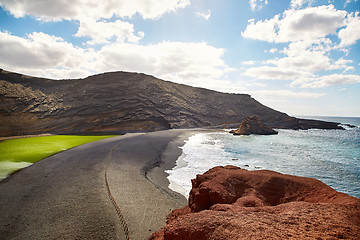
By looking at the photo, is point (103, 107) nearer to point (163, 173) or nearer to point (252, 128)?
point (163, 173)

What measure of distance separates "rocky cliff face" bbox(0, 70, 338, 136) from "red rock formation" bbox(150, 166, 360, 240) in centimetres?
3864

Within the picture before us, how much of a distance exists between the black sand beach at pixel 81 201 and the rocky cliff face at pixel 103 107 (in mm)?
29403

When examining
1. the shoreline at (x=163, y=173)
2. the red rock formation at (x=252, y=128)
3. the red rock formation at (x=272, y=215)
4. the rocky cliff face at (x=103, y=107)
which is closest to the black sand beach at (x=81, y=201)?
the shoreline at (x=163, y=173)

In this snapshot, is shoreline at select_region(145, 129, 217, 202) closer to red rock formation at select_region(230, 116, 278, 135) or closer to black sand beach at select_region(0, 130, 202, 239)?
black sand beach at select_region(0, 130, 202, 239)

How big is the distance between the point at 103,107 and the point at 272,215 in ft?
145

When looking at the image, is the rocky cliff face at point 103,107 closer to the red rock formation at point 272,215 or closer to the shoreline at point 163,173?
the shoreline at point 163,173

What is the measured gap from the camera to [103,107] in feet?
138

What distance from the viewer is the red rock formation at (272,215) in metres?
2.35

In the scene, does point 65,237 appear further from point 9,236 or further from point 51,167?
point 51,167

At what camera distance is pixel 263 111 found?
69312 mm

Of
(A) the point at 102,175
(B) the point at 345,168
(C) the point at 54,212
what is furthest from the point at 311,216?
(B) the point at 345,168

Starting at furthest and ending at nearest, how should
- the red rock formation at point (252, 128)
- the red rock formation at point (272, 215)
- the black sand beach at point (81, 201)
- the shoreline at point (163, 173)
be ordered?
the red rock formation at point (252, 128) → the shoreline at point (163, 173) → the black sand beach at point (81, 201) → the red rock formation at point (272, 215)

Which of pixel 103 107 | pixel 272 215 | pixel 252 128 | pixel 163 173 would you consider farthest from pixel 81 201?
pixel 252 128

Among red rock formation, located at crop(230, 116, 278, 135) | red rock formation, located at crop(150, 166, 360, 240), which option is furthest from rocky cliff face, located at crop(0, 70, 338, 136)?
red rock formation, located at crop(150, 166, 360, 240)
